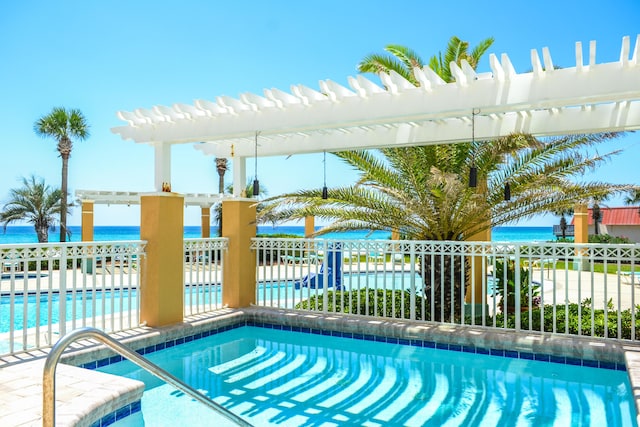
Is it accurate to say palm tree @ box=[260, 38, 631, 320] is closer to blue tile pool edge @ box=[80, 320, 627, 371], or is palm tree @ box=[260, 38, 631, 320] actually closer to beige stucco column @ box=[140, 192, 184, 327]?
blue tile pool edge @ box=[80, 320, 627, 371]

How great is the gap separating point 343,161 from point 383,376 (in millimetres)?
4077

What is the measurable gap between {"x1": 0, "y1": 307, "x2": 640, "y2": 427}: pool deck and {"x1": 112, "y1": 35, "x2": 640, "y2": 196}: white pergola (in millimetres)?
2203

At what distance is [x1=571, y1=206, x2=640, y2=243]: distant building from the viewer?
34.5 metres

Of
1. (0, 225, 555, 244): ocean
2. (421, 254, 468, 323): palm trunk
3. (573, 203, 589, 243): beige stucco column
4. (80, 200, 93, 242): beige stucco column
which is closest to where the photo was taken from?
(421, 254, 468, 323): palm trunk

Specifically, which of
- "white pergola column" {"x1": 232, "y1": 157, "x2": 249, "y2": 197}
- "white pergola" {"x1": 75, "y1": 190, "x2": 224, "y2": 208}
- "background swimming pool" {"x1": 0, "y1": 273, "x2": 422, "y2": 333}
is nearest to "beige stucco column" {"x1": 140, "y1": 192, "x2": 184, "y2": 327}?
"background swimming pool" {"x1": 0, "y1": 273, "x2": 422, "y2": 333}

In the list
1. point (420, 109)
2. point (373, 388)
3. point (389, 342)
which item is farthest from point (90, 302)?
point (420, 109)

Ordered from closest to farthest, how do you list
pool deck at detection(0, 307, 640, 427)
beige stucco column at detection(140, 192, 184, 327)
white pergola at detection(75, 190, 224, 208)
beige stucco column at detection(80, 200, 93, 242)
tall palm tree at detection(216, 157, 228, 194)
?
pool deck at detection(0, 307, 640, 427) → beige stucco column at detection(140, 192, 184, 327) → white pergola at detection(75, 190, 224, 208) → beige stucco column at detection(80, 200, 93, 242) → tall palm tree at detection(216, 157, 228, 194)

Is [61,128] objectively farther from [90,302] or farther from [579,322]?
[579,322]

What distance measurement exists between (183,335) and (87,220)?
13076 mm

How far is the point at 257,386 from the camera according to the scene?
16.6 feet

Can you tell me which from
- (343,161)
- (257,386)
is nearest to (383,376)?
(257,386)

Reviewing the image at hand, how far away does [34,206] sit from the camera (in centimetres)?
2348

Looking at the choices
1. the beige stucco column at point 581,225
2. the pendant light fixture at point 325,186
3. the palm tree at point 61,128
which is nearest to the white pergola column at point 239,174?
the pendant light fixture at point 325,186

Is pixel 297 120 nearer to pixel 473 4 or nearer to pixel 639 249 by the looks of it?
pixel 639 249
